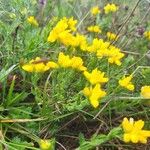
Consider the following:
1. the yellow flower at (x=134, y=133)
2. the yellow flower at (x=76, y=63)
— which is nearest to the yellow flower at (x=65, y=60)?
the yellow flower at (x=76, y=63)

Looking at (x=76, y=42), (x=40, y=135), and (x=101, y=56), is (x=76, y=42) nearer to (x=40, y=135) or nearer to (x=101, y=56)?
(x=101, y=56)

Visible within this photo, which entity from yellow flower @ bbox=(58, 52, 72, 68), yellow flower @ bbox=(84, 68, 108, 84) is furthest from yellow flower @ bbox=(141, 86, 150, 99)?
yellow flower @ bbox=(58, 52, 72, 68)

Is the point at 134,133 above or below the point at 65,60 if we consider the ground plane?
below

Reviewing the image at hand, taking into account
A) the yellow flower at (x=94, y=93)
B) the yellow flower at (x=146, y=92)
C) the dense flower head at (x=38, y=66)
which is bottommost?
A: the yellow flower at (x=146, y=92)

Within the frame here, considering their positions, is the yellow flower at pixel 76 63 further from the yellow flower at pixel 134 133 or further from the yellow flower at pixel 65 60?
the yellow flower at pixel 134 133

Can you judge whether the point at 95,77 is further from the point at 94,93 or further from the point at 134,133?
the point at 134,133

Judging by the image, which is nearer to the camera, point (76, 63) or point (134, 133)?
point (134, 133)

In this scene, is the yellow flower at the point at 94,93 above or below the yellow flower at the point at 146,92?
above

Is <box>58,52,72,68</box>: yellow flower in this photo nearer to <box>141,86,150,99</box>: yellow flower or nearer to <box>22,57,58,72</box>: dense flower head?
<box>22,57,58,72</box>: dense flower head

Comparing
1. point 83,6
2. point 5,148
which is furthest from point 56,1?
point 5,148

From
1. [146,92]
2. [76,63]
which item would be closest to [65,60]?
[76,63]

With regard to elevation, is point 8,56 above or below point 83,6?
above
